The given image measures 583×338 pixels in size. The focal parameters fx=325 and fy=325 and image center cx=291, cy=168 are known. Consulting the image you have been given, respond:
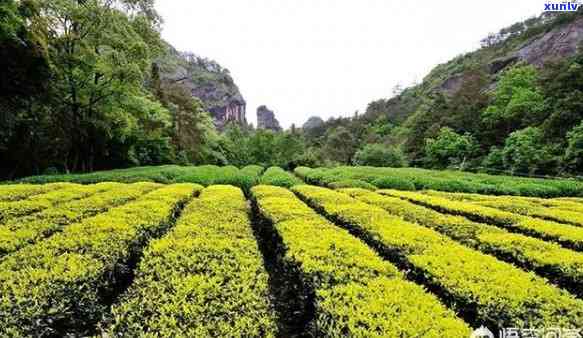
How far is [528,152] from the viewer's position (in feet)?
97.5

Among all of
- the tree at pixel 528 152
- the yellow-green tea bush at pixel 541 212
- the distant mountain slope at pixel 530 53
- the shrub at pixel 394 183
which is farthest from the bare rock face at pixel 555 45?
the yellow-green tea bush at pixel 541 212

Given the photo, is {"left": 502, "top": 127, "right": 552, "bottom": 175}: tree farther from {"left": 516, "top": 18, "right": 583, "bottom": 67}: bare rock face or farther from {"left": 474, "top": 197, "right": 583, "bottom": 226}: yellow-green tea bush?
{"left": 516, "top": 18, "right": 583, "bottom": 67}: bare rock face

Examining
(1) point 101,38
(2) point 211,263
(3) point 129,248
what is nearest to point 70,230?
(3) point 129,248

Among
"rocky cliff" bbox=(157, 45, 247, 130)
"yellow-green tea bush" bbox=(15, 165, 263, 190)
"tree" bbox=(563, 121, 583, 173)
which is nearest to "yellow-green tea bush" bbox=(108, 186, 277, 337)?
"yellow-green tea bush" bbox=(15, 165, 263, 190)

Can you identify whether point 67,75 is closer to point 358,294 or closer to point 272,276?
point 272,276

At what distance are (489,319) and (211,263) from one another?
3439 millimetres

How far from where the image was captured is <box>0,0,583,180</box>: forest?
15305mm

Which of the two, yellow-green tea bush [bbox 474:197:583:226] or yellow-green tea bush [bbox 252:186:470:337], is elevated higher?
yellow-green tea bush [bbox 252:186:470:337]

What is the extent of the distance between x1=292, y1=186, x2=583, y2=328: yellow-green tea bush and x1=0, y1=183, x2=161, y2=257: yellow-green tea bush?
19.9 ft

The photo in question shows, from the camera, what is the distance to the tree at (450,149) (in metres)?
41.1

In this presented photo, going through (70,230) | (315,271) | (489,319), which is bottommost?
(489,319)

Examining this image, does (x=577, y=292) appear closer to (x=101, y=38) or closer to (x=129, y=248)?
(x=129, y=248)

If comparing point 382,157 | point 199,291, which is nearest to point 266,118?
point 382,157

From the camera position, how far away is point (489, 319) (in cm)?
355
